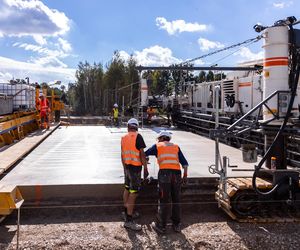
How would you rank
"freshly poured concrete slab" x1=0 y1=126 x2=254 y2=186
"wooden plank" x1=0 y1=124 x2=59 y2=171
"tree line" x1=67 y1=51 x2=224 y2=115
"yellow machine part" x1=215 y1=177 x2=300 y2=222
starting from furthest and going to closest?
"tree line" x1=67 y1=51 x2=224 y2=115
"wooden plank" x1=0 y1=124 x2=59 y2=171
"freshly poured concrete slab" x1=0 y1=126 x2=254 y2=186
"yellow machine part" x1=215 y1=177 x2=300 y2=222

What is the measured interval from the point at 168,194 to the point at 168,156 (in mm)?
639

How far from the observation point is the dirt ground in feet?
18.5

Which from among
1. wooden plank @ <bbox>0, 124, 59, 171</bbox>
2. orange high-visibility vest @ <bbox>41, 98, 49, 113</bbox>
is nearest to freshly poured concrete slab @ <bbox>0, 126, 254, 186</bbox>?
wooden plank @ <bbox>0, 124, 59, 171</bbox>

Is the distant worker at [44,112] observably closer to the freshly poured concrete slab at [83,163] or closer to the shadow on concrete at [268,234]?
the freshly poured concrete slab at [83,163]

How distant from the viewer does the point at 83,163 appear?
9.23 m

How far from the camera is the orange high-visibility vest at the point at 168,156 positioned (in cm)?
613

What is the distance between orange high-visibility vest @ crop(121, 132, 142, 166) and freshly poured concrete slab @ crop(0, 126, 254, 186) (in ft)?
3.68

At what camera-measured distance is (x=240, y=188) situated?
6.52m

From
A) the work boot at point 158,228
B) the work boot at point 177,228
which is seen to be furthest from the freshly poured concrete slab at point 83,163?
the work boot at point 177,228

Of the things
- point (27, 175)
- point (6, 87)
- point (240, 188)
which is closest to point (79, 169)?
point (27, 175)

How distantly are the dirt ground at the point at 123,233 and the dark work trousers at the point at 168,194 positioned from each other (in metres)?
0.26

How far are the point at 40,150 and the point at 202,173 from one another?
5.68 metres

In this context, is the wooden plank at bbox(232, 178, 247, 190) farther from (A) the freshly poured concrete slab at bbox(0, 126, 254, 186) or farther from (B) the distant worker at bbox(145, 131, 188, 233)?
(B) the distant worker at bbox(145, 131, 188, 233)

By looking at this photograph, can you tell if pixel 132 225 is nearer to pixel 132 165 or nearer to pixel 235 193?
pixel 132 165
